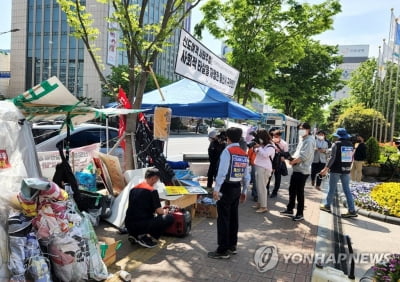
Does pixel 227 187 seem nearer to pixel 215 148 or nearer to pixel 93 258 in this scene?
pixel 93 258

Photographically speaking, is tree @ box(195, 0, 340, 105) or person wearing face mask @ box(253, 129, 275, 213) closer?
person wearing face mask @ box(253, 129, 275, 213)

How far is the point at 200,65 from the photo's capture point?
8.07m

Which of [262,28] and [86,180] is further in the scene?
[262,28]

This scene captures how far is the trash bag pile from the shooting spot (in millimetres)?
3258

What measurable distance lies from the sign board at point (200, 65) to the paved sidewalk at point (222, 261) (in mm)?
3221

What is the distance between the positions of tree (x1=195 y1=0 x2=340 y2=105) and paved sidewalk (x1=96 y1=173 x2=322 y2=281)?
8875mm

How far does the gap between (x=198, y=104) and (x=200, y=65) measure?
36.5 inches

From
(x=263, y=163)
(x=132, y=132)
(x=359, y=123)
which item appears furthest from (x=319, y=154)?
(x=359, y=123)

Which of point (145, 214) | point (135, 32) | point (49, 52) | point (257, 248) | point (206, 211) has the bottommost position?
point (257, 248)

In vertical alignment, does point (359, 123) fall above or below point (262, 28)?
below

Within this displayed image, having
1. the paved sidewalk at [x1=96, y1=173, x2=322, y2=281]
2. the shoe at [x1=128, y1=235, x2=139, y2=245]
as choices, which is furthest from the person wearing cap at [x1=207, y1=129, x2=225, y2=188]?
the shoe at [x1=128, y1=235, x2=139, y2=245]

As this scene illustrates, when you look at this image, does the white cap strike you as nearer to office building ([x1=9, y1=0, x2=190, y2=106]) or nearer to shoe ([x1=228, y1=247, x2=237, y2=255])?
shoe ([x1=228, y1=247, x2=237, y2=255])

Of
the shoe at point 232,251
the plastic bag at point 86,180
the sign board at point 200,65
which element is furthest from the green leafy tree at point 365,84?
the shoe at point 232,251

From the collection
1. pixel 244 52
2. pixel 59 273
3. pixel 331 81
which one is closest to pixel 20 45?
pixel 331 81
